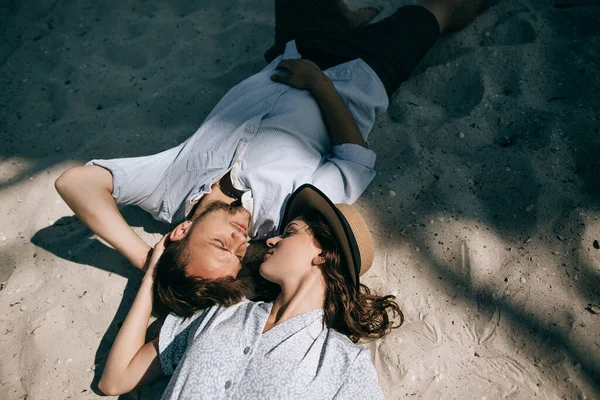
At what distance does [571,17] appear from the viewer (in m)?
2.90

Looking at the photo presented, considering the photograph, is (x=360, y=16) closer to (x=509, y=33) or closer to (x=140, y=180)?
(x=509, y=33)

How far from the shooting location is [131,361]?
1.98 meters

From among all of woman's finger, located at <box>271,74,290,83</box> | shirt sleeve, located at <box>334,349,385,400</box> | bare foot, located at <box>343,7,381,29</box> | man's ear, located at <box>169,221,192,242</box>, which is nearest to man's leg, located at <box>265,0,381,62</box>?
bare foot, located at <box>343,7,381,29</box>

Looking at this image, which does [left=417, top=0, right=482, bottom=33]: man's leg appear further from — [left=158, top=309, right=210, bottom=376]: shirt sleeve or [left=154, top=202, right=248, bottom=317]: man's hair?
[left=158, top=309, right=210, bottom=376]: shirt sleeve

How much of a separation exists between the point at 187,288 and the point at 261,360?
0.53 meters

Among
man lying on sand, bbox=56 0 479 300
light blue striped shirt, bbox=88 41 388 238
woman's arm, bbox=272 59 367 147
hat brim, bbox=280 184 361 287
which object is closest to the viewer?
hat brim, bbox=280 184 361 287

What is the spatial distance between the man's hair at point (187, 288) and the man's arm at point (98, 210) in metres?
0.26

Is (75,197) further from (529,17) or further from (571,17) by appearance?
(571,17)

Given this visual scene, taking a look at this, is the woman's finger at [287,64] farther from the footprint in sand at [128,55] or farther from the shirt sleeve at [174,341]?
the shirt sleeve at [174,341]

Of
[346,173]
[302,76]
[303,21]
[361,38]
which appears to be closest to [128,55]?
[303,21]

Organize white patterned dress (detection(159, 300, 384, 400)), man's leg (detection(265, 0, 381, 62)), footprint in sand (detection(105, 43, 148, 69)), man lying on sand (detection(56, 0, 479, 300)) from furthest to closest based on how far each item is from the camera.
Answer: footprint in sand (detection(105, 43, 148, 69)) → man's leg (detection(265, 0, 381, 62)) → man lying on sand (detection(56, 0, 479, 300)) → white patterned dress (detection(159, 300, 384, 400))

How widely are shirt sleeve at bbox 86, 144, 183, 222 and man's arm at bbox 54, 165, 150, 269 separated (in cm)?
8

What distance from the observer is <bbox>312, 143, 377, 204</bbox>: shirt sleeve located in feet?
7.60

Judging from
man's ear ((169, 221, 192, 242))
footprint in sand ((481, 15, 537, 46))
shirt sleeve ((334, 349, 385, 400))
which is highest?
footprint in sand ((481, 15, 537, 46))
